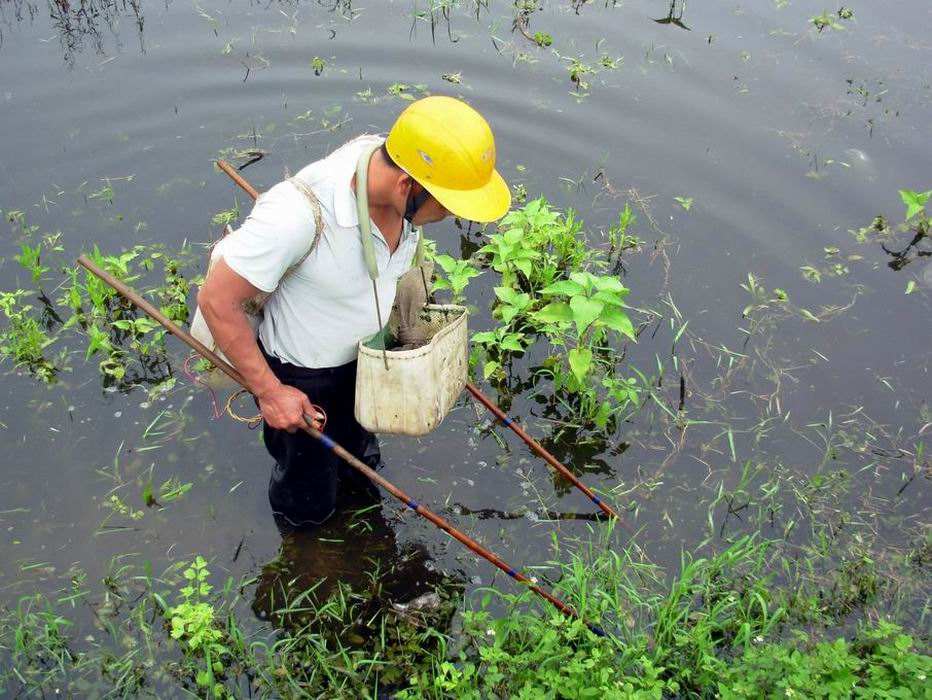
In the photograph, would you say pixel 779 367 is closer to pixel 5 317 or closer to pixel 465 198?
pixel 465 198

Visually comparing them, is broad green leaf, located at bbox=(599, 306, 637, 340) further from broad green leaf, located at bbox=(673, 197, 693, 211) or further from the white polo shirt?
broad green leaf, located at bbox=(673, 197, 693, 211)

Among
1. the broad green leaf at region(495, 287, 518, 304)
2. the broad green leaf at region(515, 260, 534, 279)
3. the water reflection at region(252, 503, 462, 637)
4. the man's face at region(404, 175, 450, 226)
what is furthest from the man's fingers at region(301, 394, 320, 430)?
the broad green leaf at region(515, 260, 534, 279)

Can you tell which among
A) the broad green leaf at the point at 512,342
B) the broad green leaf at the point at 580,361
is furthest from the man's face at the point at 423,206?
the broad green leaf at the point at 512,342

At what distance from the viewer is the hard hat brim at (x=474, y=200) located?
3000 mm

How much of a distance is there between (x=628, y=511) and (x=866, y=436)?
174 centimetres

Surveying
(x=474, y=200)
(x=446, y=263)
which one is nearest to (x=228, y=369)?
(x=474, y=200)

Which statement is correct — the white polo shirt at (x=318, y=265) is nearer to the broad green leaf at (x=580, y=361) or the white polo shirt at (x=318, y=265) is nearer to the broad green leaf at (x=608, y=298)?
the broad green leaf at (x=608, y=298)

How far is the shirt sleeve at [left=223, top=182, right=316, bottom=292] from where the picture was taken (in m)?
2.89

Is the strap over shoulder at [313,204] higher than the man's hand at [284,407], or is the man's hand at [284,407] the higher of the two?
the strap over shoulder at [313,204]

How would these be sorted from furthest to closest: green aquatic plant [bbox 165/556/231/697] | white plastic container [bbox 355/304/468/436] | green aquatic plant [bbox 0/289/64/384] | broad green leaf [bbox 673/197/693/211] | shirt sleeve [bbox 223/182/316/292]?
broad green leaf [bbox 673/197/693/211], green aquatic plant [bbox 0/289/64/384], green aquatic plant [bbox 165/556/231/697], white plastic container [bbox 355/304/468/436], shirt sleeve [bbox 223/182/316/292]

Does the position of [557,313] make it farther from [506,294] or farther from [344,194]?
[344,194]

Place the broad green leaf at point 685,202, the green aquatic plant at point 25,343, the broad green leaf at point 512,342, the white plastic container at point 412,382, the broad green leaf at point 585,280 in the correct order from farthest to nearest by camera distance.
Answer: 1. the broad green leaf at point 685,202
2. the green aquatic plant at point 25,343
3. the broad green leaf at point 512,342
4. the broad green leaf at point 585,280
5. the white plastic container at point 412,382

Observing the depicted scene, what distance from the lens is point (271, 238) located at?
289 cm

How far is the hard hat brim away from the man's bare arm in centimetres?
78
